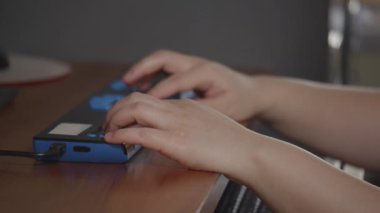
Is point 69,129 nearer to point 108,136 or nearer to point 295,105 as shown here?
point 108,136

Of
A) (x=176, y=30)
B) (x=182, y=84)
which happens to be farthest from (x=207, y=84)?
(x=176, y=30)

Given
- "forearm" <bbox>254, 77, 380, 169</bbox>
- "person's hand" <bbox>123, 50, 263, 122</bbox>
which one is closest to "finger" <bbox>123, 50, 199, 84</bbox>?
"person's hand" <bbox>123, 50, 263, 122</bbox>

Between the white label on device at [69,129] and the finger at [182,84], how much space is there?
12 centimetres

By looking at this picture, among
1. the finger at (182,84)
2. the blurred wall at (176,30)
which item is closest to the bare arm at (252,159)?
the finger at (182,84)

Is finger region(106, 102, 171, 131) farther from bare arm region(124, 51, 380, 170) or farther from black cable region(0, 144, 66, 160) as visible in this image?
bare arm region(124, 51, 380, 170)

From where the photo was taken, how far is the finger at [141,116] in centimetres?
63

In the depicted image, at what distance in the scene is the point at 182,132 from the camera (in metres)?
0.63

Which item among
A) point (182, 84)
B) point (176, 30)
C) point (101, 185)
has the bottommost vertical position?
point (101, 185)

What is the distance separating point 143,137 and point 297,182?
0.15 meters

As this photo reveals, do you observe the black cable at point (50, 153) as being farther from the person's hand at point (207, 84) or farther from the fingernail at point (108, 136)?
the person's hand at point (207, 84)

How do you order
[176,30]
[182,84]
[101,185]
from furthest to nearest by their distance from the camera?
[176,30]
[182,84]
[101,185]

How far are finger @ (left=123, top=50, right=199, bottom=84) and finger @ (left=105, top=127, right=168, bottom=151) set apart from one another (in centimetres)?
24

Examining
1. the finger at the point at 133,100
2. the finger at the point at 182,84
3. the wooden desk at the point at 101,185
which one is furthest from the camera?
the finger at the point at 182,84

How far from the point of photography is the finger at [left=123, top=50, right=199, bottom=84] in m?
0.85
